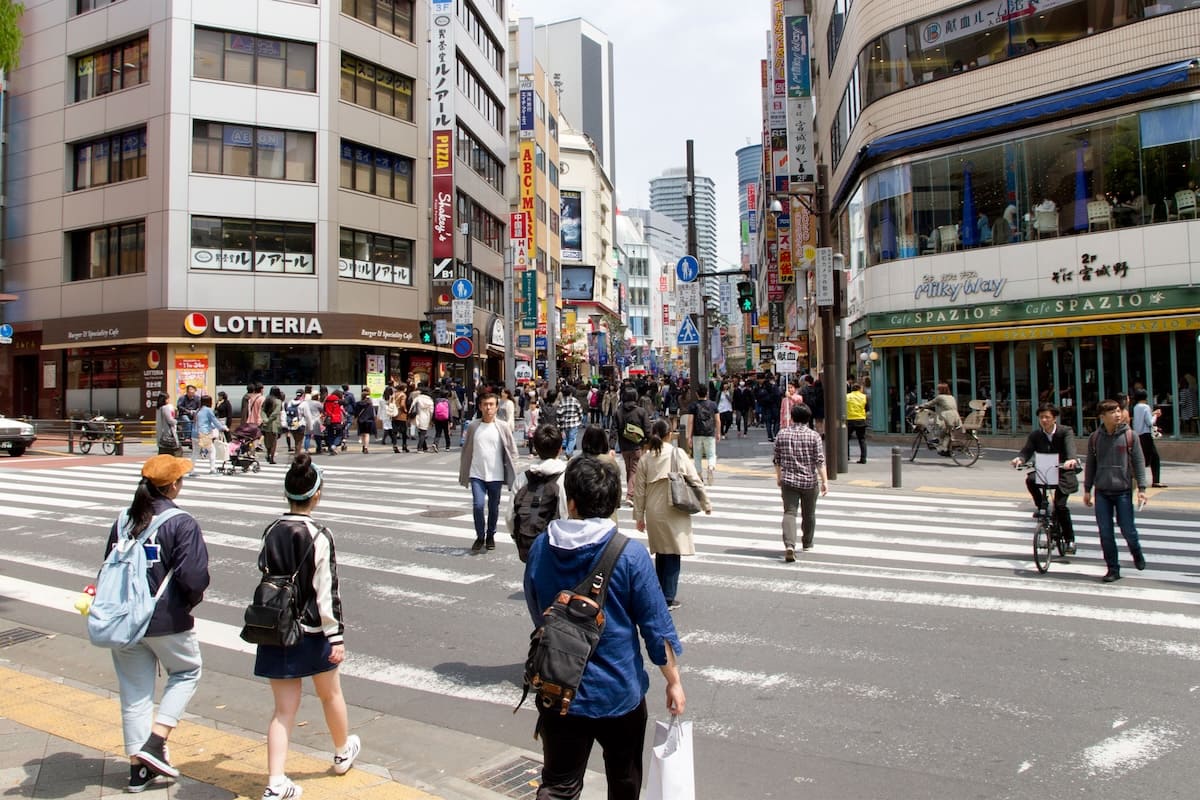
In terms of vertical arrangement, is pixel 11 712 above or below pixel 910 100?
below

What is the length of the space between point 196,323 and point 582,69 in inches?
4358

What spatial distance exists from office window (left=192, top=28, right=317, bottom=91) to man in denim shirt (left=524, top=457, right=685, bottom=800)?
110ft

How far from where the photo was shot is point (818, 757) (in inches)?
195

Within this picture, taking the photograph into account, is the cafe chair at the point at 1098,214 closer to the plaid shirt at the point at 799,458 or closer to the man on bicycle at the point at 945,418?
the man on bicycle at the point at 945,418

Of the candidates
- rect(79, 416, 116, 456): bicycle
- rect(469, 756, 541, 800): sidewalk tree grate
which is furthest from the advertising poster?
rect(469, 756, 541, 800): sidewalk tree grate

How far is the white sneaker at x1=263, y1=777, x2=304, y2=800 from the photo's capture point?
13.6ft

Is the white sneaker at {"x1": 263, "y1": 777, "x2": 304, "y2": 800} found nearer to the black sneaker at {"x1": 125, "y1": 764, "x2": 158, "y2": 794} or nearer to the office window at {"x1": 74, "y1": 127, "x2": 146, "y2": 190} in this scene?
the black sneaker at {"x1": 125, "y1": 764, "x2": 158, "y2": 794}

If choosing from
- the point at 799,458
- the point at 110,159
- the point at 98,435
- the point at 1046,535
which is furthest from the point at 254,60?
the point at 1046,535

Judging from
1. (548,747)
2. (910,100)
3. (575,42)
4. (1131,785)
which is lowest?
(1131,785)

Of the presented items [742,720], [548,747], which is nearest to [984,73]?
[742,720]

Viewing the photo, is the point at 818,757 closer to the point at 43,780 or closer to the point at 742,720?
the point at 742,720

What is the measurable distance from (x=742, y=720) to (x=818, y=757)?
65cm

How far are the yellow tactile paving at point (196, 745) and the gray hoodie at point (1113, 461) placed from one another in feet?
25.7

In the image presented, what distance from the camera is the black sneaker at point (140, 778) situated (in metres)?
4.33
